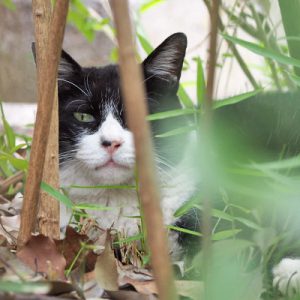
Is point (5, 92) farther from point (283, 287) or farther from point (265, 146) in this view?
point (283, 287)

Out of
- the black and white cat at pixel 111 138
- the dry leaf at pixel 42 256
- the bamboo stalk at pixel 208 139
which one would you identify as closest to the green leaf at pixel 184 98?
the black and white cat at pixel 111 138

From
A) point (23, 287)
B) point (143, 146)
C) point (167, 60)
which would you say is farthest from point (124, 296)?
point (167, 60)

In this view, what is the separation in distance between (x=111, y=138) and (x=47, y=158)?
548 millimetres

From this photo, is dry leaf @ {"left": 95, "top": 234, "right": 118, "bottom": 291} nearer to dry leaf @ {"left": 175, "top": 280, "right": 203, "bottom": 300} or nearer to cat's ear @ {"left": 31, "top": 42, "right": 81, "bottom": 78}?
dry leaf @ {"left": 175, "top": 280, "right": 203, "bottom": 300}

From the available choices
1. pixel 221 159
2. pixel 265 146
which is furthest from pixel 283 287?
pixel 221 159

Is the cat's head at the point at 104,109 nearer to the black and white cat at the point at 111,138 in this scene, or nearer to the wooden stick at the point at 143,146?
the black and white cat at the point at 111,138

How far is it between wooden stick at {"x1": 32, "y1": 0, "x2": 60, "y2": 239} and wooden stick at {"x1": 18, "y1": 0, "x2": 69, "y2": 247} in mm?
116

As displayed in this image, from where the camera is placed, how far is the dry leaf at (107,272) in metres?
1.20

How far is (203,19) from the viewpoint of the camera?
21.2 feet

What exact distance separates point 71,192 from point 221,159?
46.0 inches

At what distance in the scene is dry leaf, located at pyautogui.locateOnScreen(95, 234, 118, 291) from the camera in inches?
47.3

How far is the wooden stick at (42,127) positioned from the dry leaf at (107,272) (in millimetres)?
149

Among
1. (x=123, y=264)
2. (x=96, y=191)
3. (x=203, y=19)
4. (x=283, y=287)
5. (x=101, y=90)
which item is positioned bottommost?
(x=283, y=287)

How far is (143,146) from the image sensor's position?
2.32 ft
